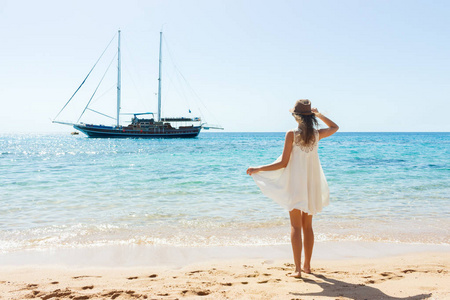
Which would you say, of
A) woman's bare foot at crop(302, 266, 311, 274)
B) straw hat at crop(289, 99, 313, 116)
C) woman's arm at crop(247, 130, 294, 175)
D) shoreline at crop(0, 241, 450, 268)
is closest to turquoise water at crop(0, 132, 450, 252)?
shoreline at crop(0, 241, 450, 268)

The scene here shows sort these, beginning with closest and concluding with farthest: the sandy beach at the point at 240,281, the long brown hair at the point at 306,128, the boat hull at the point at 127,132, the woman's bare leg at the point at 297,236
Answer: the sandy beach at the point at 240,281, the long brown hair at the point at 306,128, the woman's bare leg at the point at 297,236, the boat hull at the point at 127,132

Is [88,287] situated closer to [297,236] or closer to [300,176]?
[297,236]

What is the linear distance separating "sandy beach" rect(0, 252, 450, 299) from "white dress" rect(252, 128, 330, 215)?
0.76 meters

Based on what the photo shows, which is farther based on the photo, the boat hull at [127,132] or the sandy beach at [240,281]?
the boat hull at [127,132]

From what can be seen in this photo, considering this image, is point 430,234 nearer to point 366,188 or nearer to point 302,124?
point 302,124

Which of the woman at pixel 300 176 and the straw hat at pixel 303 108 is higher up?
the straw hat at pixel 303 108

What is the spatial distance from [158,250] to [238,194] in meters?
4.34

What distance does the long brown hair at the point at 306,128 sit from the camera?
3.41m

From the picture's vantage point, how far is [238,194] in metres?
8.80

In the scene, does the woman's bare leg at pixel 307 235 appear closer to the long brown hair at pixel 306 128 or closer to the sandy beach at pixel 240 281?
the sandy beach at pixel 240 281

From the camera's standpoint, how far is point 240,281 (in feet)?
11.1

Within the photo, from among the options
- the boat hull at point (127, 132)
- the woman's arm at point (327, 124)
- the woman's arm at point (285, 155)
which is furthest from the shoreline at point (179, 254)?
the boat hull at point (127, 132)

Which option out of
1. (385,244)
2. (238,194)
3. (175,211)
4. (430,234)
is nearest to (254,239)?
(385,244)

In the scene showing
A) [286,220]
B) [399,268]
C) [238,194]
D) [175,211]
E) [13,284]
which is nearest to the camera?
[13,284]
